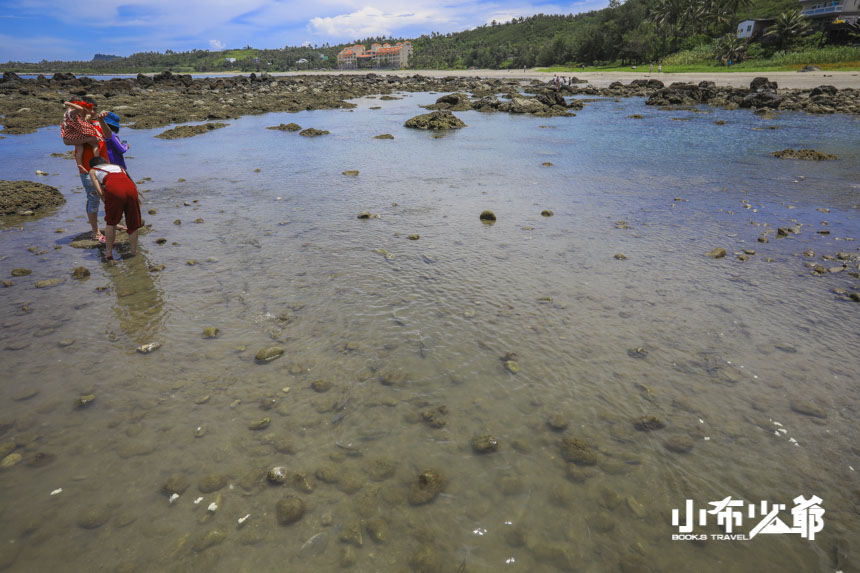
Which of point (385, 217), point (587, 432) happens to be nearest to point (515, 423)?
point (587, 432)

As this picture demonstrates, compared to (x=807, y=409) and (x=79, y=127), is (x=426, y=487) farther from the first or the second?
(x=79, y=127)

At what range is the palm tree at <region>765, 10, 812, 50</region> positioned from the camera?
82.4m

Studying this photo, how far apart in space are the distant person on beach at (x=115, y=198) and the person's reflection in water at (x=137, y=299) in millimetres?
648

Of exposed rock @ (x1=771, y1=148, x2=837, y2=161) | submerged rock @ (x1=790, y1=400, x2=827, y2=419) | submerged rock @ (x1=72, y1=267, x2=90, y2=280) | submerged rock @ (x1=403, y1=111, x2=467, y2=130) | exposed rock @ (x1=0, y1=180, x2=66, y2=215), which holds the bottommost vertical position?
submerged rock @ (x1=790, y1=400, x2=827, y2=419)

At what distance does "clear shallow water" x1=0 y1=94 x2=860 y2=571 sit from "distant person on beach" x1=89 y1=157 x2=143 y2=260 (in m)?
0.79

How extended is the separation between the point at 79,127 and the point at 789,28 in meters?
120

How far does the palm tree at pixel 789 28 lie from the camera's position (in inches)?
3246

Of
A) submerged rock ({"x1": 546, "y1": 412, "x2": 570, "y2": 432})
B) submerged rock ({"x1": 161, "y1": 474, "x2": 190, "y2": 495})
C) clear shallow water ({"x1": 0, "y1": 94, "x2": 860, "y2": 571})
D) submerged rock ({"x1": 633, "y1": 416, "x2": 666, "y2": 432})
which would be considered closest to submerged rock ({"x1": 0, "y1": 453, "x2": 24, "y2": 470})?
clear shallow water ({"x1": 0, "y1": 94, "x2": 860, "y2": 571})

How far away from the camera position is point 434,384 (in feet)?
18.7

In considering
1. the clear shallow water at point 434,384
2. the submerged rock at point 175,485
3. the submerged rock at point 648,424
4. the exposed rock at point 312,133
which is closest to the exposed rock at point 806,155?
the clear shallow water at point 434,384

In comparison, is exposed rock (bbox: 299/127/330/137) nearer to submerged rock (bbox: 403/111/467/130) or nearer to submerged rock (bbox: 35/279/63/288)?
submerged rock (bbox: 403/111/467/130)

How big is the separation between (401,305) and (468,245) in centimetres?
347

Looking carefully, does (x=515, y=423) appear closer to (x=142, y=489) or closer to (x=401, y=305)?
(x=401, y=305)

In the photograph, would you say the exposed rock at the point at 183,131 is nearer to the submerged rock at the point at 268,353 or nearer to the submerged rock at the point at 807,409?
the submerged rock at the point at 268,353
